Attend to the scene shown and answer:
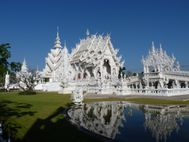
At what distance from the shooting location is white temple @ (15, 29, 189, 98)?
109 feet

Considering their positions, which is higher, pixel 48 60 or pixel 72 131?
pixel 48 60

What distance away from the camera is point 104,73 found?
165 ft

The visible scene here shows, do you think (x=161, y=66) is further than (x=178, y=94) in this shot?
Yes

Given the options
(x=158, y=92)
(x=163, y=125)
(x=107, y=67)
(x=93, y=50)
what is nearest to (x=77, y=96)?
(x=158, y=92)

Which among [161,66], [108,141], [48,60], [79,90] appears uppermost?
[48,60]

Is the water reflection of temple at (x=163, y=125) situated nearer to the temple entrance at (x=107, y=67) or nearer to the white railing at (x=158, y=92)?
the white railing at (x=158, y=92)

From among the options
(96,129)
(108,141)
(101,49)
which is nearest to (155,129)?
(96,129)

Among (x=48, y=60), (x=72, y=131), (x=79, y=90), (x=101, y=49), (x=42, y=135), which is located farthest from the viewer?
(x=48, y=60)

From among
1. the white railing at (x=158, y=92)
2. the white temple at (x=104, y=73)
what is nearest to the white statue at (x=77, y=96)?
the white temple at (x=104, y=73)

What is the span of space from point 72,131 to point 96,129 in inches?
44.6

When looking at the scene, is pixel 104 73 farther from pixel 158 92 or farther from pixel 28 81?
pixel 158 92

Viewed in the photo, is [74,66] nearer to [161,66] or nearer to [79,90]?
[161,66]

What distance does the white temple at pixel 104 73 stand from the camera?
33219mm

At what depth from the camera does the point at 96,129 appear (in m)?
10.6
